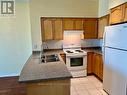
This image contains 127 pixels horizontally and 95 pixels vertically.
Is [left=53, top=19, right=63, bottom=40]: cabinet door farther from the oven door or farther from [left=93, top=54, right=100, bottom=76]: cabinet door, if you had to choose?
[left=93, top=54, right=100, bottom=76]: cabinet door

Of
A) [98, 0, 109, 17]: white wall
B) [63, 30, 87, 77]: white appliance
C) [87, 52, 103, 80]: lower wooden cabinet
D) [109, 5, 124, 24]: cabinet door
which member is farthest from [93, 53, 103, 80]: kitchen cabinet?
[98, 0, 109, 17]: white wall

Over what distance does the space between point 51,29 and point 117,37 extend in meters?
2.44

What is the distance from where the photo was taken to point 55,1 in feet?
15.4

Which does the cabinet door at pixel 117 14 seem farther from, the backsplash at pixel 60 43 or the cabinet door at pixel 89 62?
the backsplash at pixel 60 43

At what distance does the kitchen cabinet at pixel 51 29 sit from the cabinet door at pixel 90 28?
36.9 inches

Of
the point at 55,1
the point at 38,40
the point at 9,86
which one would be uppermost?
the point at 55,1

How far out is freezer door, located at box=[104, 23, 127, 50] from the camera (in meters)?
2.64

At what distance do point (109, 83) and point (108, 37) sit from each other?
1.10 m

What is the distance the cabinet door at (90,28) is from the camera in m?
5.08

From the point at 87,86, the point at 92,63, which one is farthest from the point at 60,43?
the point at 87,86

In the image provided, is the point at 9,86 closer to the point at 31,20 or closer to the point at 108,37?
the point at 31,20

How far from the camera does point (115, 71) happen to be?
3.03m

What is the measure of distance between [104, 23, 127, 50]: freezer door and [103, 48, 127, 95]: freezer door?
5.1 inches

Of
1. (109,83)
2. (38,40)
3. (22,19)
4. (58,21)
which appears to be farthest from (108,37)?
(22,19)
